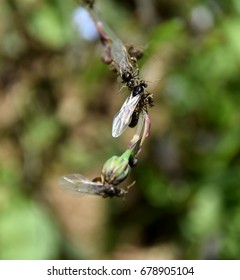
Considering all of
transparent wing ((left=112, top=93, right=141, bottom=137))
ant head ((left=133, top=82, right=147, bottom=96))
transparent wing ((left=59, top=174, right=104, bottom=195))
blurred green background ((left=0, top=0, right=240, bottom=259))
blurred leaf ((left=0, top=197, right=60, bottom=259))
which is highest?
blurred green background ((left=0, top=0, right=240, bottom=259))

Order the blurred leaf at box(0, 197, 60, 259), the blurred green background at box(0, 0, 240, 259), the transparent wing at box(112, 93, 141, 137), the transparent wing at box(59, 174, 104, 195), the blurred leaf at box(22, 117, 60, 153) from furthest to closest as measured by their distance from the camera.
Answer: the blurred leaf at box(22, 117, 60, 153) → the blurred leaf at box(0, 197, 60, 259) → the blurred green background at box(0, 0, 240, 259) → the transparent wing at box(59, 174, 104, 195) → the transparent wing at box(112, 93, 141, 137)

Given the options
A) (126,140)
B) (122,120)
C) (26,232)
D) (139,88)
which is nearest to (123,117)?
(122,120)

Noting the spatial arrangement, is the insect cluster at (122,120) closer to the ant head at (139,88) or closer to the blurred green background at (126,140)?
the ant head at (139,88)

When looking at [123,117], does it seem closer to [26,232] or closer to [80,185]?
[80,185]

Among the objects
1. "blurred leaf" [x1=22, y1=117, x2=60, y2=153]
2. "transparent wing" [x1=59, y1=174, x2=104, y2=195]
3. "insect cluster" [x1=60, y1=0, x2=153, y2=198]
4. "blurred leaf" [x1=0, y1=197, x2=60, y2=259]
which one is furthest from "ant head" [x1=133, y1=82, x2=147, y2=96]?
"blurred leaf" [x1=22, y1=117, x2=60, y2=153]

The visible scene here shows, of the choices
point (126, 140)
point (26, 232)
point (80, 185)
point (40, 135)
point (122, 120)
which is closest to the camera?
point (122, 120)

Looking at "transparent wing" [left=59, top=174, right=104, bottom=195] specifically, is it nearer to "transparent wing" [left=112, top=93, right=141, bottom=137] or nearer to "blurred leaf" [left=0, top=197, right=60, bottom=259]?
"transparent wing" [left=112, top=93, right=141, bottom=137]
